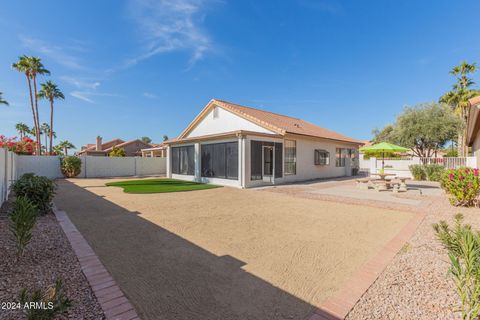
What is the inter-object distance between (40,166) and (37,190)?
17.0 meters

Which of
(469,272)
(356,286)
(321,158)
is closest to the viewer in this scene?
(469,272)

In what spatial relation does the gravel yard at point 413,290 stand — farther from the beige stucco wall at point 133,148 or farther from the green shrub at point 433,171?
the beige stucco wall at point 133,148

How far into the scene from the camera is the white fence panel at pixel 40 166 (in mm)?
18312

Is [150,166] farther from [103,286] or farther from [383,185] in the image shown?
[103,286]

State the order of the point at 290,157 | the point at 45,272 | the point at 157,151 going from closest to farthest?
the point at 45,272 → the point at 290,157 → the point at 157,151

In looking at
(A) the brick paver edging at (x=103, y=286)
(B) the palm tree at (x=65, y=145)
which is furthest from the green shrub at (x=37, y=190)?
(B) the palm tree at (x=65, y=145)

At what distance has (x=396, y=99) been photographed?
76.1ft

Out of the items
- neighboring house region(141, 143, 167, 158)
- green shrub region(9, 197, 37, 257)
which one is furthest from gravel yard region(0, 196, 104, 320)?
neighboring house region(141, 143, 167, 158)

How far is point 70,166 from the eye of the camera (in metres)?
19.8

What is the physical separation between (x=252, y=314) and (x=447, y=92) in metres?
33.9

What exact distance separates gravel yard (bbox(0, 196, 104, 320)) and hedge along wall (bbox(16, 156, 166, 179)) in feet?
57.8

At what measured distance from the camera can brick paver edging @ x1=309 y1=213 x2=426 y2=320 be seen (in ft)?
7.79

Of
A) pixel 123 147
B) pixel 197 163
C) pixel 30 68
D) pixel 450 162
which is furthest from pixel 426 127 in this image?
pixel 123 147

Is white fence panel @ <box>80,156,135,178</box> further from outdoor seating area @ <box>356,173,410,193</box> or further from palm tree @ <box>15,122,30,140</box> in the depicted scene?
palm tree @ <box>15,122,30,140</box>
